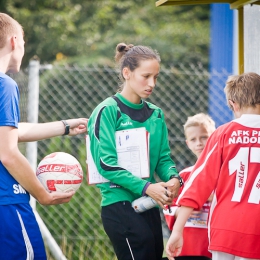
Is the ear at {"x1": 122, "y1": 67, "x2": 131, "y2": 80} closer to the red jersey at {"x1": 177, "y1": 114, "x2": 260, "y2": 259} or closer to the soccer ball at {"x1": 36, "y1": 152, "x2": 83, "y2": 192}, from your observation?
the soccer ball at {"x1": 36, "y1": 152, "x2": 83, "y2": 192}

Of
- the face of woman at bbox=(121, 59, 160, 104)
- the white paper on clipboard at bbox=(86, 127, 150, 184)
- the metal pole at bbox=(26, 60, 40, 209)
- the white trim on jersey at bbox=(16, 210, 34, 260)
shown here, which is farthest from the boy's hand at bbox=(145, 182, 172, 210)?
the metal pole at bbox=(26, 60, 40, 209)

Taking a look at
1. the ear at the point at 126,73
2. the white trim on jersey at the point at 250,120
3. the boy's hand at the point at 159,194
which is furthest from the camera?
the ear at the point at 126,73

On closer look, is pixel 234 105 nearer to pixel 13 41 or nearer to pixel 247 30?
pixel 247 30

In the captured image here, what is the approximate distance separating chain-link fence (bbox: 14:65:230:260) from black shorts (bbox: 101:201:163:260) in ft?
8.23

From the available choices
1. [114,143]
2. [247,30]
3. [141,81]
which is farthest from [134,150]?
[247,30]

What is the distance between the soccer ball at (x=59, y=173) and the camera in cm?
398

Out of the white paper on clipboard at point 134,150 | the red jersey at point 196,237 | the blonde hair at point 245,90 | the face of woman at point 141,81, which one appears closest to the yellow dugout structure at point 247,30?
the face of woman at point 141,81

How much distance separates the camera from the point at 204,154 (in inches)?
148

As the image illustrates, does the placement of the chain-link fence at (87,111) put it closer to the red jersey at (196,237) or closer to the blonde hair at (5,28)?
the red jersey at (196,237)

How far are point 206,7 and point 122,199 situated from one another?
566 inches

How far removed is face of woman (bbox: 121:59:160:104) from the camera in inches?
167

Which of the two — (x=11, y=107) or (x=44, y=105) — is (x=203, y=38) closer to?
(x=44, y=105)

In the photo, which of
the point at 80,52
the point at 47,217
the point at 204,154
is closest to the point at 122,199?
the point at 204,154

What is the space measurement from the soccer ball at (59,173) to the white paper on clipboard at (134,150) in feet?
0.75
